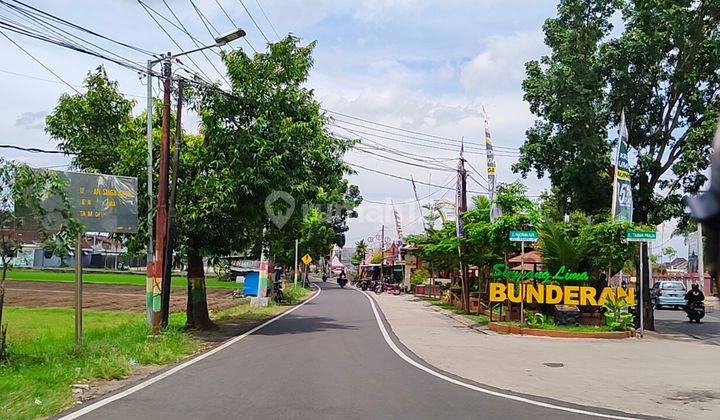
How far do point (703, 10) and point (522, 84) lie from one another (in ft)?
20.0

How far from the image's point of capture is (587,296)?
21938 mm

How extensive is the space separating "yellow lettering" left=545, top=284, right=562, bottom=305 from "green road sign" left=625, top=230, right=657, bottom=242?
323cm

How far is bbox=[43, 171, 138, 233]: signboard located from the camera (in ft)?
59.0

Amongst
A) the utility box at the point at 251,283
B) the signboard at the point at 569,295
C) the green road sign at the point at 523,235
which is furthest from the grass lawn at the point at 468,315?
the utility box at the point at 251,283

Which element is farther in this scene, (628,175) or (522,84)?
(522,84)

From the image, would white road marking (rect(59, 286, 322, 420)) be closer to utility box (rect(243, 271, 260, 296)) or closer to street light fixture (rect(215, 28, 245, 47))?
street light fixture (rect(215, 28, 245, 47))

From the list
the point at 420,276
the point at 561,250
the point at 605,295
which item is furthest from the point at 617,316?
the point at 420,276

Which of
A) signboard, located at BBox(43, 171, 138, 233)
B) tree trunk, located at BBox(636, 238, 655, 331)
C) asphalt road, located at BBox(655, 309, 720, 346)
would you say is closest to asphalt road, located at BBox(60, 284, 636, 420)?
signboard, located at BBox(43, 171, 138, 233)

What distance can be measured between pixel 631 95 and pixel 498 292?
7.93m

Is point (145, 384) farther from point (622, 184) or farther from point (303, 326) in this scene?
point (622, 184)

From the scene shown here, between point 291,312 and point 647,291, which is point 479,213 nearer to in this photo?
point 647,291

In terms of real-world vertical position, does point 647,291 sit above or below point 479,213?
below

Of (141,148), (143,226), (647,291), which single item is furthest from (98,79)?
(647,291)

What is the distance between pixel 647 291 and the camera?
22.9 metres
